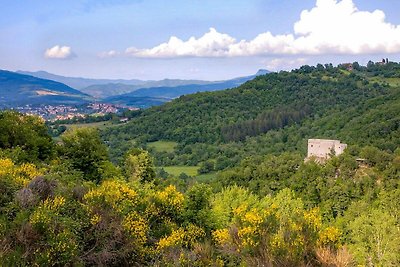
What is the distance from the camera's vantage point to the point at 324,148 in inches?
2500

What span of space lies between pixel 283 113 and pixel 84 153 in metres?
91.8

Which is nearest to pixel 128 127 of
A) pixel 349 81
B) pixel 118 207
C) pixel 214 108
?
pixel 214 108

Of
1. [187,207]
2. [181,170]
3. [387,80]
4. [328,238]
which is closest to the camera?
[328,238]

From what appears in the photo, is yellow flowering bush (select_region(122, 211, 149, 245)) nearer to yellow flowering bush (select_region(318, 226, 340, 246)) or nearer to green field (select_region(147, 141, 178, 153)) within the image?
yellow flowering bush (select_region(318, 226, 340, 246))

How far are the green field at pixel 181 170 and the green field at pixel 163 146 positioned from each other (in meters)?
13.0

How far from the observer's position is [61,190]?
14.4m

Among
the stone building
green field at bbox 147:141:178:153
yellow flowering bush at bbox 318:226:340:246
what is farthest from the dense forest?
green field at bbox 147:141:178:153

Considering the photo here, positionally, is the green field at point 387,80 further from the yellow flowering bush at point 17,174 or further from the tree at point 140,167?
the yellow flowering bush at point 17,174

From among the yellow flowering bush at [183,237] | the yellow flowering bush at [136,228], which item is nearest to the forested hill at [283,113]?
the yellow flowering bush at [183,237]

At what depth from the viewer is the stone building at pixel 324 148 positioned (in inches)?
2416

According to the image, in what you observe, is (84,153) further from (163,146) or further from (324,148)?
(163,146)

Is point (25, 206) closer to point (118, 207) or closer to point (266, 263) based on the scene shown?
point (118, 207)

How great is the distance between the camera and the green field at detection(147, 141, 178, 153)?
10000cm

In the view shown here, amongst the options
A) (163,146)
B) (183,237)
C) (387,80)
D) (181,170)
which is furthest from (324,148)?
(387,80)
